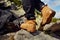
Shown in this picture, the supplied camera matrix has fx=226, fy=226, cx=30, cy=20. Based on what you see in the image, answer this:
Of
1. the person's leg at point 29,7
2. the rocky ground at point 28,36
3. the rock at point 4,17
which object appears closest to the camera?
the rocky ground at point 28,36

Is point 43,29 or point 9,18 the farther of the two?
point 9,18

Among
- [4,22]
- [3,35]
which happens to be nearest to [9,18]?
[4,22]

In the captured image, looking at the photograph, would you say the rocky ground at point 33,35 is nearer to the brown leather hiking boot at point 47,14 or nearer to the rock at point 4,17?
the brown leather hiking boot at point 47,14

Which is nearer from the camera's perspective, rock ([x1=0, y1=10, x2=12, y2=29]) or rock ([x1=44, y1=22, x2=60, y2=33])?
rock ([x1=44, y1=22, x2=60, y2=33])

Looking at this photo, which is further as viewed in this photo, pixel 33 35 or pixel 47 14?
pixel 47 14

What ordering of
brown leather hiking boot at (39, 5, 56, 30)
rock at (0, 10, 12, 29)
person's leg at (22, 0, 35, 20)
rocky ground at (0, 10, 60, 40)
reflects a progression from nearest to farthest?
rocky ground at (0, 10, 60, 40) < brown leather hiking boot at (39, 5, 56, 30) < person's leg at (22, 0, 35, 20) < rock at (0, 10, 12, 29)

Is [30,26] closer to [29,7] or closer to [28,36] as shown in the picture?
[28,36]

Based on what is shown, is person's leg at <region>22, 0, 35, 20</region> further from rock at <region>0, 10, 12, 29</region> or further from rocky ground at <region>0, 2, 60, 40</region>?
rock at <region>0, 10, 12, 29</region>

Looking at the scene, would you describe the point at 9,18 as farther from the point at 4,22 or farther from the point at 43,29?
the point at 43,29

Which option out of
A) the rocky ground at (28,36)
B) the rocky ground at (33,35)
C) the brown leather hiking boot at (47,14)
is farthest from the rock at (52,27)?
A: the rocky ground at (28,36)

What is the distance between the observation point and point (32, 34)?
34.3 feet

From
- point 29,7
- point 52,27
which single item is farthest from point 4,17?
point 52,27

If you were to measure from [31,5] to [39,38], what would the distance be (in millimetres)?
1682

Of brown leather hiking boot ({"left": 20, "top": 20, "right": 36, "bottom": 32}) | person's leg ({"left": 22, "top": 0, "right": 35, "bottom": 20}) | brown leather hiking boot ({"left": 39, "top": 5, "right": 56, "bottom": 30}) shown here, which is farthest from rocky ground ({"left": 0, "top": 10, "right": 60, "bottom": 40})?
person's leg ({"left": 22, "top": 0, "right": 35, "bottom": 20})
